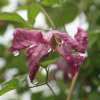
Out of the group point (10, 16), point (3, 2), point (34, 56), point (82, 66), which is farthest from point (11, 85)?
point (3, 2)

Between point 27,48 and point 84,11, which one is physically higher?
point 27,48

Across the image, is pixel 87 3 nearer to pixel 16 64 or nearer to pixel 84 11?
pixel 84 11

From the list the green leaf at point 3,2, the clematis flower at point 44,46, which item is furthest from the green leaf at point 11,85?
the green leaf at point 3,2

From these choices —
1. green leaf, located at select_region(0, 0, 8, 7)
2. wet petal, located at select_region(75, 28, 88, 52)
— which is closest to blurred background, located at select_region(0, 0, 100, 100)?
green leaf, located at select_region(0, 0, 8, 7)

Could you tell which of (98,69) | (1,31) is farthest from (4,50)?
(98,69)

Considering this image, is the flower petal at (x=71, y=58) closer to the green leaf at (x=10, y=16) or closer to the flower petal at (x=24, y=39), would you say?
the flower petal at (x=24, y=39)

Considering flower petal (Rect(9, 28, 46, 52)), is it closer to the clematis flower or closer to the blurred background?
the clematis flower
